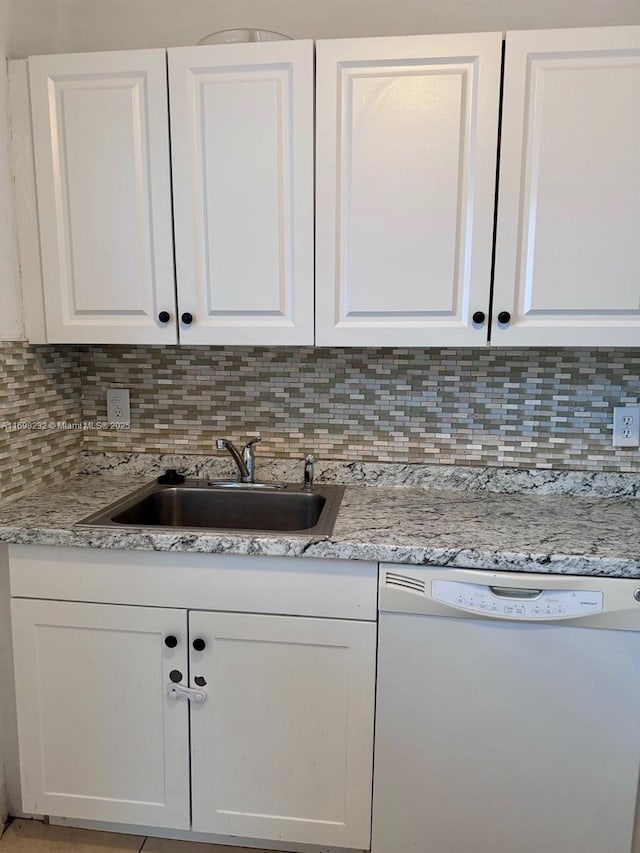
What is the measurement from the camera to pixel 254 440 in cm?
177

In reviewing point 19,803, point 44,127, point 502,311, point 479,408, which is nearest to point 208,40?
point 44,127

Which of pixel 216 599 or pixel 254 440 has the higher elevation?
pixel 254 440

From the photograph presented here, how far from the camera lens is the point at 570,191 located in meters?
1.38

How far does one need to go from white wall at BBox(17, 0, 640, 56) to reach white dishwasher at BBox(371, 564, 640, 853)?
5.15 feet

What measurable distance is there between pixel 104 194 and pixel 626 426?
1653mm

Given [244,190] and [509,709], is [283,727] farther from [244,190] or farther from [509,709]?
[244,190]

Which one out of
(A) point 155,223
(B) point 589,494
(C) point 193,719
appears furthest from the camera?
(B) point 589,494

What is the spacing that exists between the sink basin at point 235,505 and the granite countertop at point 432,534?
128 millimetres

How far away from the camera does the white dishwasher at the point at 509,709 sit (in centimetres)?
124

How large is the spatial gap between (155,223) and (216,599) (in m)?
1.01

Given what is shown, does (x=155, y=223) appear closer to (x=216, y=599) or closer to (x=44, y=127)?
(x=44, y=127)

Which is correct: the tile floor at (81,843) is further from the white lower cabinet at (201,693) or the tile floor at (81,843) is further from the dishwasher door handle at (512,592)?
the dishwasher door handle at (512,592)

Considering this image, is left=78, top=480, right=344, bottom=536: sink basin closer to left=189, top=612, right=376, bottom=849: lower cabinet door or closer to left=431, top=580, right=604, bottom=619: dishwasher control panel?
left=189, top=612, right=376, bottom=849: lower cabinet door

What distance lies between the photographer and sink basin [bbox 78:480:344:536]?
5.66 ft
